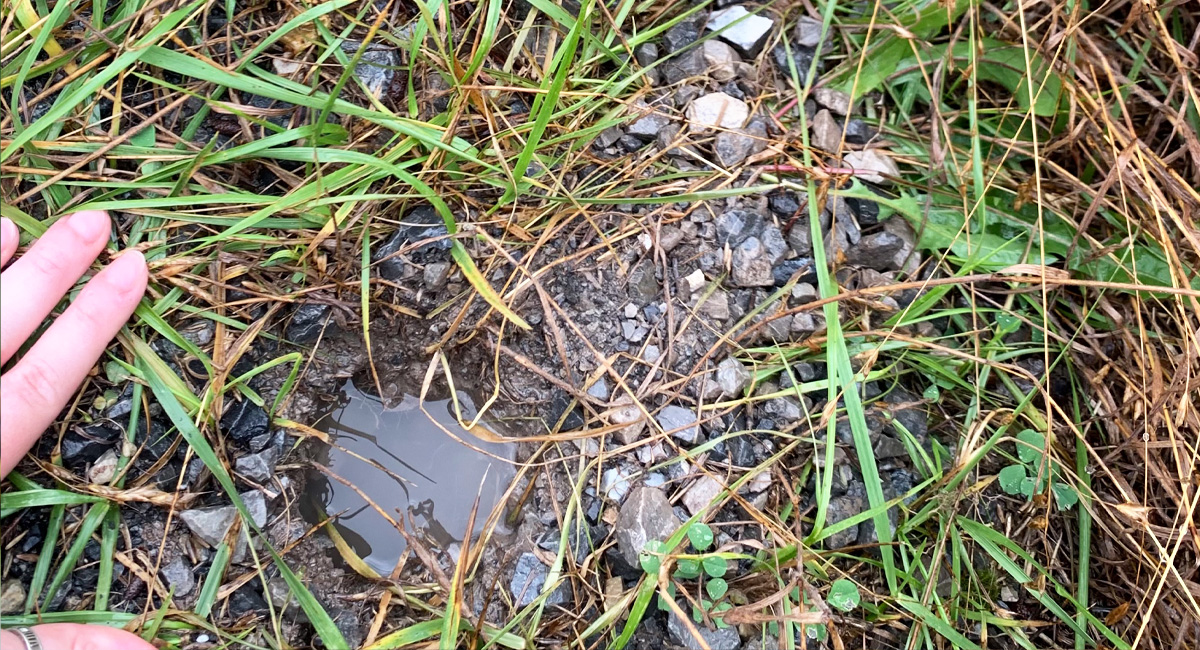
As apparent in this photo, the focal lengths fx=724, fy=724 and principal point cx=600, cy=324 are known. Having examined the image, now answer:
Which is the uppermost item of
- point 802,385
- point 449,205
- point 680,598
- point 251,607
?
point 449,205

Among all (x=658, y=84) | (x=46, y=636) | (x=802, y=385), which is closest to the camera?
(x=46, y=636)

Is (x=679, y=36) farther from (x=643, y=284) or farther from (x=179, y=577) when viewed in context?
(x=179, y=577)

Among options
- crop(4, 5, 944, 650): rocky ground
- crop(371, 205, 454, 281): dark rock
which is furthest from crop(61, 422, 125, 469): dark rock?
crop(371, 205, 454, 281): dark rock

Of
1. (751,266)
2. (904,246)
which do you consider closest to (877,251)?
(904,246)

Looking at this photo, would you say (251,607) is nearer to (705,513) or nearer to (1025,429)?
(705,513)

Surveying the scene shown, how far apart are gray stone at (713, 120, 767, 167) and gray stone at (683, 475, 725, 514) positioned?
0.71 meters

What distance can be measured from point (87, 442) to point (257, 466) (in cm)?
31

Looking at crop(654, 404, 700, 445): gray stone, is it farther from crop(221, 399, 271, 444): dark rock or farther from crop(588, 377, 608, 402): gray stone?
crop(221, 399, 271, 444): dark rock

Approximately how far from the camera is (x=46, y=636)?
1.26 metres

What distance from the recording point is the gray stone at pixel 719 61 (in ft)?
5.55

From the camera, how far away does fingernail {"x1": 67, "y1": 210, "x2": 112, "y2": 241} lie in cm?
141

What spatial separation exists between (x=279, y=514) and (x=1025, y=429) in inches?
63.2

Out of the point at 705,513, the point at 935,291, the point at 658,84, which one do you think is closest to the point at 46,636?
the point at 705,513

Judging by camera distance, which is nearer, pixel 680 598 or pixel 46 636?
pixel 46 636
